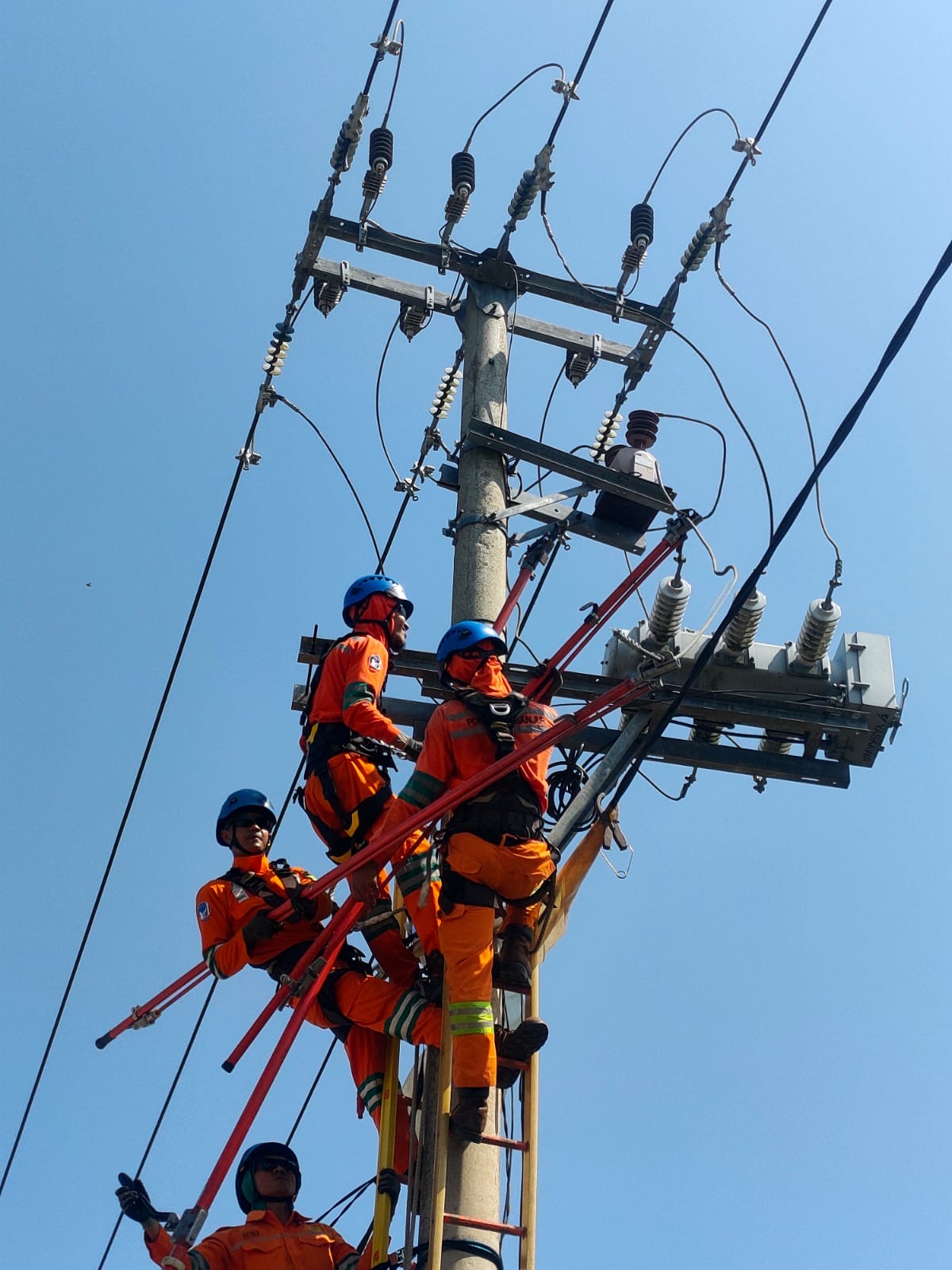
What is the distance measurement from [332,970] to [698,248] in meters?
4.95

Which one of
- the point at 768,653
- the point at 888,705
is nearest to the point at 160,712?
the point at 768,653

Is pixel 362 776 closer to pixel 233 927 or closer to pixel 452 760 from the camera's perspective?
pixel 452 760

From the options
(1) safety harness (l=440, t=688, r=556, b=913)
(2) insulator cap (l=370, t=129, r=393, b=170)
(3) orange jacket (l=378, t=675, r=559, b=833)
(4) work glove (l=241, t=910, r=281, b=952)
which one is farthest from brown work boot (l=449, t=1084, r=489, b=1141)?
(2) insulator cap (l=370, t=129, r=393, b=170)

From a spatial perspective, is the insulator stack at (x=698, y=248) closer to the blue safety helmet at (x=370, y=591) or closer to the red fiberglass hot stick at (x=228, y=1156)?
the blue safety helmet at (x=370, y=591)

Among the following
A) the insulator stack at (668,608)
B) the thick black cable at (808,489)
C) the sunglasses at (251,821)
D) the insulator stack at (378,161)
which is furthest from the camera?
the insulator stack at (378,161)

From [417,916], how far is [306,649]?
1.79 m

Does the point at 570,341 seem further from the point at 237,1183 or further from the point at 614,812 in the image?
the point at 237,1183

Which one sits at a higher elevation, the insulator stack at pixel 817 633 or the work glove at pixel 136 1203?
the insulator stack at pixel 817 633

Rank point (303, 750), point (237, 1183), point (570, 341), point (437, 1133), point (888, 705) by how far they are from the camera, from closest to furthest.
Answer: point (437, 1133), point (237, 1183), point (303, 750), point (888, 705), point (570, 341)

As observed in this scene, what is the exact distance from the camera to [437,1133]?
695 cm

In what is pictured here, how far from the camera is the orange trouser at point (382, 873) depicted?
798cm

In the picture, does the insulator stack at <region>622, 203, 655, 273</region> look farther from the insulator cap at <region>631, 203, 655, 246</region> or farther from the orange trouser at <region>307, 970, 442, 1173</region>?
the orange trouser at <region>307, 970, 442, 1173</region>

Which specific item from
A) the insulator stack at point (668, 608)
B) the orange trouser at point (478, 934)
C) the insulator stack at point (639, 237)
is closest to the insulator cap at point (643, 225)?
the insulator stack at point (639, 237)

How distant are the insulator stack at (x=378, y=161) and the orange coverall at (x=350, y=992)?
409cm
